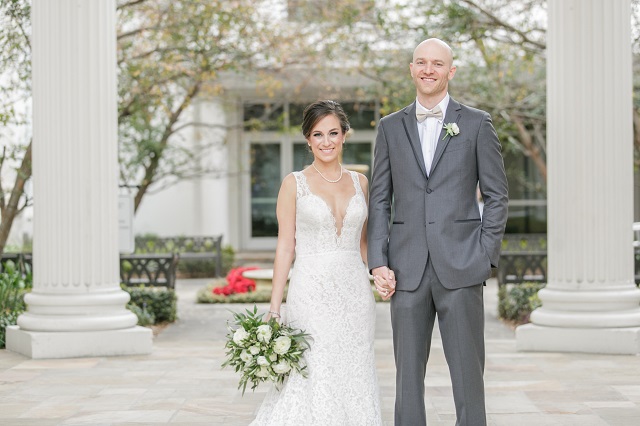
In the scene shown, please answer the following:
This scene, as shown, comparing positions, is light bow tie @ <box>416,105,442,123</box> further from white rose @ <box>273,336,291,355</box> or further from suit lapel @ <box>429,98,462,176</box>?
white rose @ <box>273,336,291,355</box>

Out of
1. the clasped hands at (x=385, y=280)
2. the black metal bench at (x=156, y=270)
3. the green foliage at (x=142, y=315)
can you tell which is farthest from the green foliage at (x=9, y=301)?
the clasped hands at (x=385, y=280)

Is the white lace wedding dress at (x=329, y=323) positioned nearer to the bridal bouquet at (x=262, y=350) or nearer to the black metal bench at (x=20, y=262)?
the bridal bouquet at (x=262, y=350)

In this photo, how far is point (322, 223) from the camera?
5.04m

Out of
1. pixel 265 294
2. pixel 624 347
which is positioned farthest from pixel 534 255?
pixel 624 347

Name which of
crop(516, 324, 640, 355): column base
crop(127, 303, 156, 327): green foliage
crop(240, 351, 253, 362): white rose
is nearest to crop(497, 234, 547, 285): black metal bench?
crop(516, 324, 640, 355): column base

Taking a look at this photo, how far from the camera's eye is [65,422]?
591 cm

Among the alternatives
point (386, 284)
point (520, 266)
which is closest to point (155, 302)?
point (520, 266)

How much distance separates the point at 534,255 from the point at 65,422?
8583mm

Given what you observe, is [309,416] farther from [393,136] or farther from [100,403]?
[100,403]

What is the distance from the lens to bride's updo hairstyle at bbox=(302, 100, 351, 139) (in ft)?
16.3

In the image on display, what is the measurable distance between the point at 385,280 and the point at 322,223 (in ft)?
2.02

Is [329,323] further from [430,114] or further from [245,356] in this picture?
[430,114]

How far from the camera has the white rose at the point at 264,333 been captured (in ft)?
15.9

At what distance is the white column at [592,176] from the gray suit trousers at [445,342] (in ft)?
12.8
